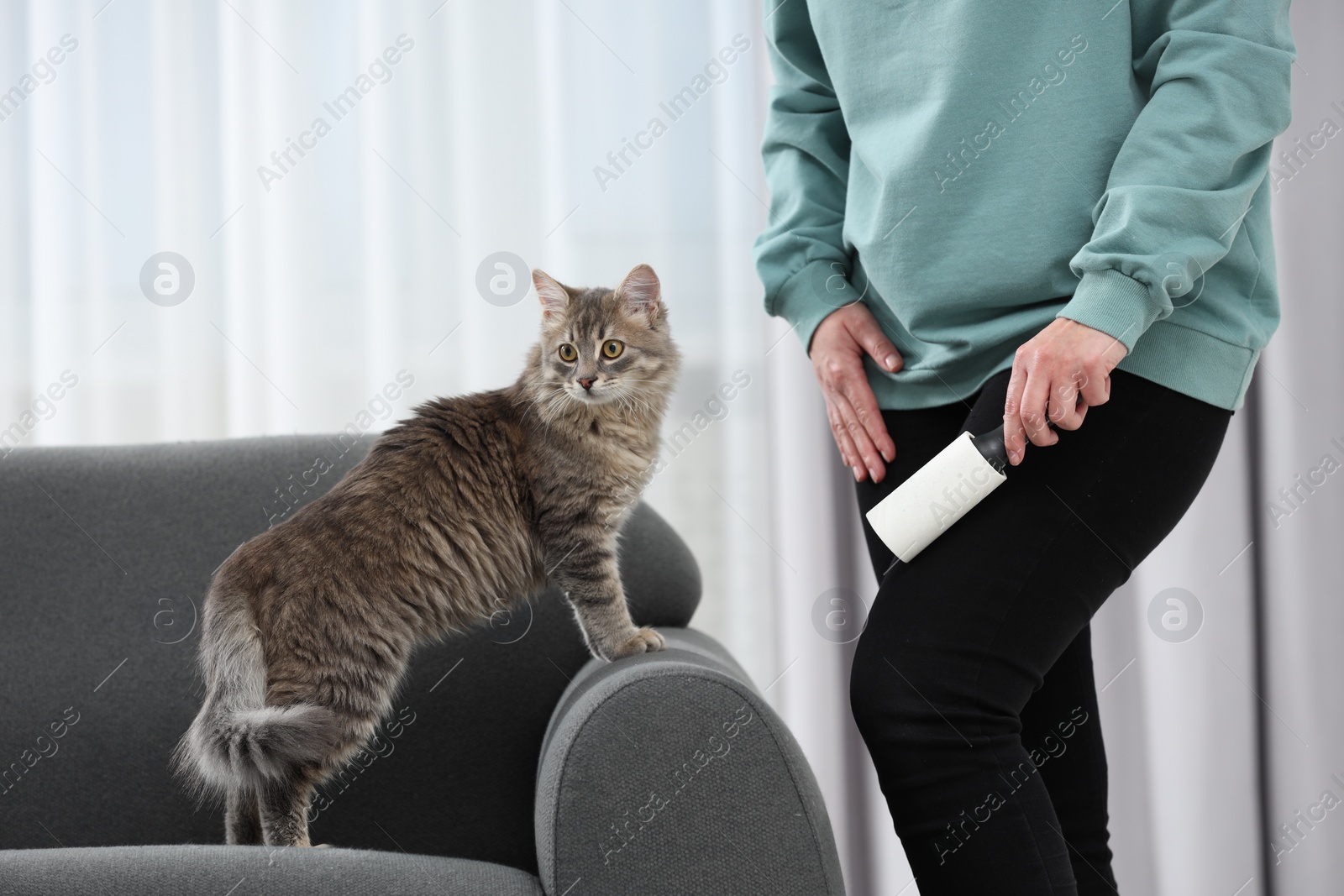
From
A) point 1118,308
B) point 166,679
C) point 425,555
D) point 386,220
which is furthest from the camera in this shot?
point 386,220

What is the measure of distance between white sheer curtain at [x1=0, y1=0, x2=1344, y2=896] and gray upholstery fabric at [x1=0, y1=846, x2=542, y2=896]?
1.24 meters

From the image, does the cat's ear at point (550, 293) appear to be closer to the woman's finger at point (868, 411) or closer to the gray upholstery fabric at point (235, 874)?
the woman's finger at point (868, 411)

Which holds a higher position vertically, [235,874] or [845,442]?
[845,442]

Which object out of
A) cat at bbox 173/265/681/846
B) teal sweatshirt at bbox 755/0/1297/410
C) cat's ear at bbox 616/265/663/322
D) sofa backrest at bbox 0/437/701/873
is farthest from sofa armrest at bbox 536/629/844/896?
cat's ear at bbox 616/265/663/322

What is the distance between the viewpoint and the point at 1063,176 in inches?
38.3

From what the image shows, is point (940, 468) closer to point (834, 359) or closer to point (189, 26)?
point (834, 359)

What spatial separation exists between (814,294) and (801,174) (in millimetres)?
184

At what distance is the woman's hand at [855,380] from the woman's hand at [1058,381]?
0.23 m

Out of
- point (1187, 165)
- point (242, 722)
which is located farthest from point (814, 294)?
point (242, 722)

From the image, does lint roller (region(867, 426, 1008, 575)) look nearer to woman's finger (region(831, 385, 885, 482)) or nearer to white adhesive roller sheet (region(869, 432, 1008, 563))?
white adhesive roller sheet (region(869, 432, 1008, 563))

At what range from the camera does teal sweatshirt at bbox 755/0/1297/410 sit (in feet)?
2.89

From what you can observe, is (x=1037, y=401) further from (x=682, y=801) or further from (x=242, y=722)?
(x=242, y=722)

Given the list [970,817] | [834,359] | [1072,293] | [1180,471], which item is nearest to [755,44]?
[834,359]

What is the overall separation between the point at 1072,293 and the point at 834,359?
0.98 feet
